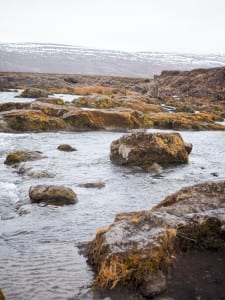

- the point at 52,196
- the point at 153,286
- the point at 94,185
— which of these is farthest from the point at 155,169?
the point at 153,286

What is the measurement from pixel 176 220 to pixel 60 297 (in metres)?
3.87

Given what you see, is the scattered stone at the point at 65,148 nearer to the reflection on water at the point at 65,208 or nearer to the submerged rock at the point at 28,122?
the reflection on water at the point at 65,208

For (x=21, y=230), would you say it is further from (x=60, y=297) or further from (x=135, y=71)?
(x=135, y=71)

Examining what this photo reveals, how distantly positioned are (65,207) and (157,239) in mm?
5909

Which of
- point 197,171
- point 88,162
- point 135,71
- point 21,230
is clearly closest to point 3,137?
point 88,162

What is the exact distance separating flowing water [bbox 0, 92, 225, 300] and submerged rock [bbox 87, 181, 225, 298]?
0.72 meters

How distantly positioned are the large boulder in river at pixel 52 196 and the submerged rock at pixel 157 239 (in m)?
3.88

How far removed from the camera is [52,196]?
15578 millimetres

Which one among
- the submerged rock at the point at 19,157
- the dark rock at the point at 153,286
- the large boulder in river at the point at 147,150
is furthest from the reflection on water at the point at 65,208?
the dark rock at the point at 153,286

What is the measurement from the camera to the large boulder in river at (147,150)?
74.3 feet

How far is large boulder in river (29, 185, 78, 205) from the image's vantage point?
51.1ft

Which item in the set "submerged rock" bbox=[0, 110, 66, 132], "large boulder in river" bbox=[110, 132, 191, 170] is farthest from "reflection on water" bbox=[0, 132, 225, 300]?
"submerged rock" bbox=[0, 110, 66, 132]

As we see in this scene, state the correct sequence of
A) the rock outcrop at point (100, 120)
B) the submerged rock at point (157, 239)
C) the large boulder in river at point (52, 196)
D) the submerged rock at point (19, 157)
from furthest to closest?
the rock outcrop at point (100, 120), the submerged rock at point (19, 157), the large boulder in river at point (52, 196), the submerged rock at point (157, 239)

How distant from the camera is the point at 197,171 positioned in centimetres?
2198
